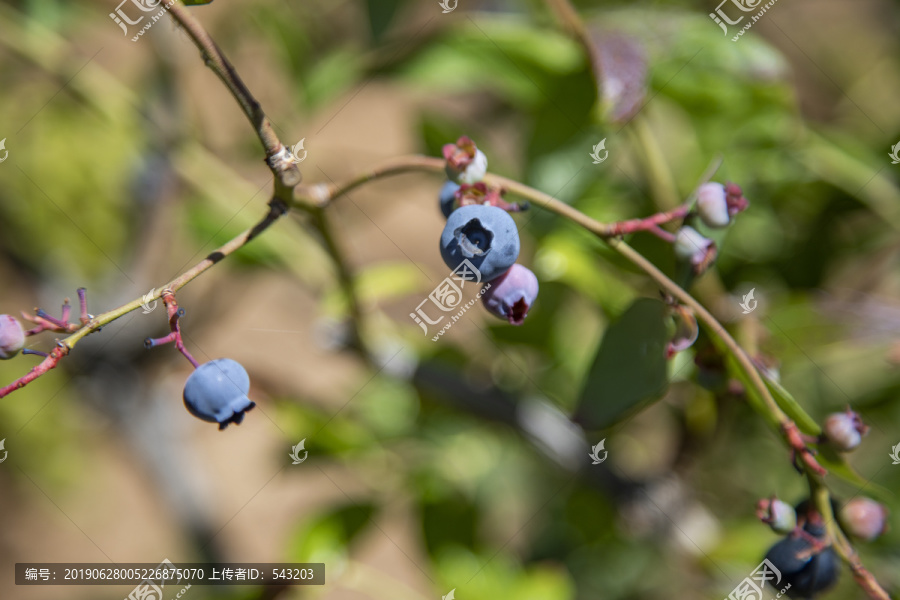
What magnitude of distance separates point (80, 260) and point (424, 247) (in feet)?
4.53

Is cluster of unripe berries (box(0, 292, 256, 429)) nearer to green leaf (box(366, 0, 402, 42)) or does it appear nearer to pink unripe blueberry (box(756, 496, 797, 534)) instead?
pink unripe blueberry (box(756, 496, 797, 534))

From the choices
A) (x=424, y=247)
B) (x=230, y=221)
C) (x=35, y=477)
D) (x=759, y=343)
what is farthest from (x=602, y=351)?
(x=35, y=477)

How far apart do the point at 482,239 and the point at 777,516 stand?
43 centimetres

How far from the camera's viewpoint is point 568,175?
1123 mm

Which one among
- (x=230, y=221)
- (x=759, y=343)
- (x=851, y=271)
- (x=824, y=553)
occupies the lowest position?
(x=824, y=553)

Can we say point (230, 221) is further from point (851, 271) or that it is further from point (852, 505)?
point (851, 271)

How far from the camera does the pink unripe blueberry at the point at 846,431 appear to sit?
27.6 inches

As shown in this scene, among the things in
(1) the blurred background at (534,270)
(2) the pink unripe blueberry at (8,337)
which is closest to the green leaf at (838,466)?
(1) the blurred background at (534,270)

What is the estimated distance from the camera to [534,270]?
3.59 ft

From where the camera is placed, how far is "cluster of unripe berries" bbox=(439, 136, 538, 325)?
2.09ft

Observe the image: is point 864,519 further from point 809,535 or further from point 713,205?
point 713,205

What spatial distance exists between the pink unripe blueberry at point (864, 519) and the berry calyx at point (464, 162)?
55 cm

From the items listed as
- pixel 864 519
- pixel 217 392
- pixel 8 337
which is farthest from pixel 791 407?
pixel 8 337

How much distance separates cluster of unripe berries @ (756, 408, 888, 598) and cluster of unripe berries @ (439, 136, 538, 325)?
0.35 metres
